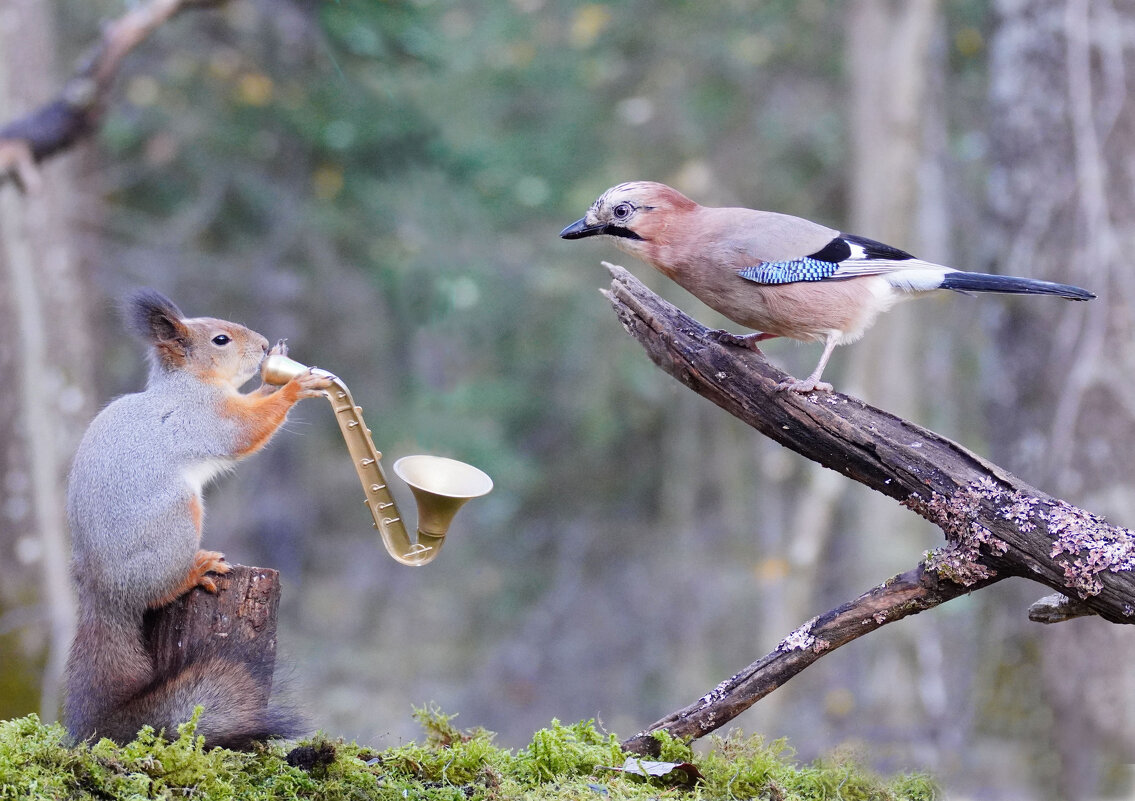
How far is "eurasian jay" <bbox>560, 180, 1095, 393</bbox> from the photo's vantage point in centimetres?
438

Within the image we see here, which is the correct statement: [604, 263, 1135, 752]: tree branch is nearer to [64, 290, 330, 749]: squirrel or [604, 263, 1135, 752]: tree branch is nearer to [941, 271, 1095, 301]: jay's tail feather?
[941, 271, 1095, 301]: jay's tail feather

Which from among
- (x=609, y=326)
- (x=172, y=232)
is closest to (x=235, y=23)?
(x=172, y=232)

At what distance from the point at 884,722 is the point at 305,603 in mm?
7755

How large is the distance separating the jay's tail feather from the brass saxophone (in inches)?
86.8

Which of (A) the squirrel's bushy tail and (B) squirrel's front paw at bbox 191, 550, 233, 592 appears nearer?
(A) the squirrel's bushy tail

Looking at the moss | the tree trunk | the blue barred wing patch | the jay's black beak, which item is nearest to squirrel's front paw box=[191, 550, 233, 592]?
the moss

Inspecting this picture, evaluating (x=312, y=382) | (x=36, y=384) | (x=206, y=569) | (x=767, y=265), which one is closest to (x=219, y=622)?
(x=206, y=569)

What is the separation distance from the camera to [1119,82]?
673 cm

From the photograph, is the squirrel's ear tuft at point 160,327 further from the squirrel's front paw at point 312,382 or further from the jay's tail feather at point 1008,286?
the jay's tail feather at point 1008,286

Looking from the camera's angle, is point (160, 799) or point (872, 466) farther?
point (872, 466)

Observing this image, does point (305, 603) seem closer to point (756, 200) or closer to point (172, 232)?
point (172, 232)

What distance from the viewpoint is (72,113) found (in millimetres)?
7305

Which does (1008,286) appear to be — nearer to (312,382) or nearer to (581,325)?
(312,382)

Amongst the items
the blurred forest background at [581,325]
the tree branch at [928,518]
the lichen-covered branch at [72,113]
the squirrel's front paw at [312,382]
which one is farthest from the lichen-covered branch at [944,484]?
the lichen-covered branch at [72,113]
